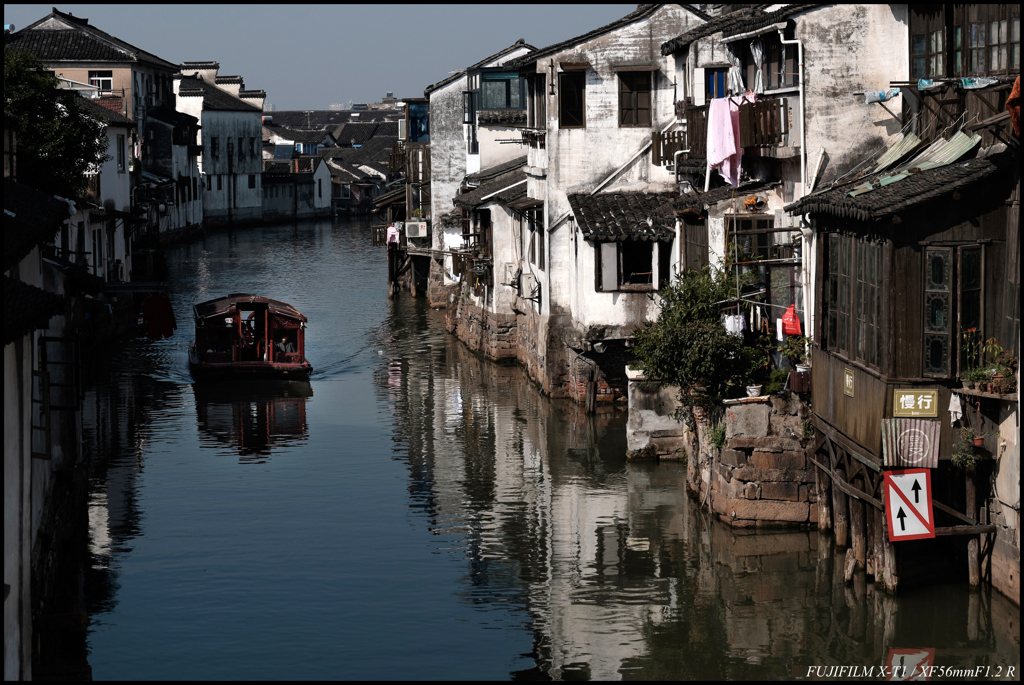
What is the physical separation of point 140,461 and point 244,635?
12.3 metres

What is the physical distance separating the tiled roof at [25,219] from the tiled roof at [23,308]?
10.9 inches

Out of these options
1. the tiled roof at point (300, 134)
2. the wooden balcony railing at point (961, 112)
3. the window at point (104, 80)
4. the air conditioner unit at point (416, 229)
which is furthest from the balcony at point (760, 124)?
the tiled roof at point (300, 134)

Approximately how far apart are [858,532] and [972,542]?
1.86 metres

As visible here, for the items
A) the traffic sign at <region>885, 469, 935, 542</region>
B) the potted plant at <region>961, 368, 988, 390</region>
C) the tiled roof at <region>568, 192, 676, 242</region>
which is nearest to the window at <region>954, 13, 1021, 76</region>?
the potted plant at <region>961, 368, 988, 390</region>

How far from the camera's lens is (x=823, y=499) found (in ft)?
72.3

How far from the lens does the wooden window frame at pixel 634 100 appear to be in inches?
1339

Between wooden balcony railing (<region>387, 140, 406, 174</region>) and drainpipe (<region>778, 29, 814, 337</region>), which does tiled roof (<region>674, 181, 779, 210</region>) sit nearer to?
drainpipe (<region>778, 29, 814, 337</region>)

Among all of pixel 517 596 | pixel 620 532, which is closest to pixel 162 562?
pixel 517 596

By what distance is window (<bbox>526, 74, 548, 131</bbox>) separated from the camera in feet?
116

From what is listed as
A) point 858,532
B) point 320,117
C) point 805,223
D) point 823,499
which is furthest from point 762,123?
point 320,117

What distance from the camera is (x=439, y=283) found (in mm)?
56750

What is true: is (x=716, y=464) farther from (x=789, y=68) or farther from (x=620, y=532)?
(x=789, y=68)

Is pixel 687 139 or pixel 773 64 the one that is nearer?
pixel 773 64

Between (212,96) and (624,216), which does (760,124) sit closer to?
(624,216)
